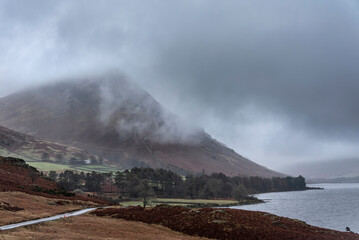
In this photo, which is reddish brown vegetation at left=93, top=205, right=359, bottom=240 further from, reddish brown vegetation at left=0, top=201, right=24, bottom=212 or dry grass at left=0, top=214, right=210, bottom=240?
reddish brown vegetation at left=0, top=201, right=24, bottom=212

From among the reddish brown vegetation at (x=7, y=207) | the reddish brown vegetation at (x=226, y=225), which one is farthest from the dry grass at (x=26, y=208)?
the reddish brown vegetation at (x=226, y=225)

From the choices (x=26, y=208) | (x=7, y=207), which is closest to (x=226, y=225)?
(x=7, y=207)

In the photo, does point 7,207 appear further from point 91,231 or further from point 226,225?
point 226,225

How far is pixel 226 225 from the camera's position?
39125 mm

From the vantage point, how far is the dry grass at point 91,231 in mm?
31734

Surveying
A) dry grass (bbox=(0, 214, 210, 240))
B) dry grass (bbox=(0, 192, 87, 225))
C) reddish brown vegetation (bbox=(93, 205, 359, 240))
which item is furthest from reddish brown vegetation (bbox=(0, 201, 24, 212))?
reddish brown vegetation (bbox=(93, 205, 359, 240))

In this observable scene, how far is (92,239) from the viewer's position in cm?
3130

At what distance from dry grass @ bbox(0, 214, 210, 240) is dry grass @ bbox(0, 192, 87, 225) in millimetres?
5249

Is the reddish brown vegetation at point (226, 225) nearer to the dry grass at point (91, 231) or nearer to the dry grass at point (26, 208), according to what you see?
the dry grass at point (91, 231)

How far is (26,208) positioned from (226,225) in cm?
3551

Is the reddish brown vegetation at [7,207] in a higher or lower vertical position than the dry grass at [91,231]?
higher

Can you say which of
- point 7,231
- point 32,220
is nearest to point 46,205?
point 32,220

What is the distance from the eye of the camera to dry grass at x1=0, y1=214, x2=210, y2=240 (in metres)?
31.7

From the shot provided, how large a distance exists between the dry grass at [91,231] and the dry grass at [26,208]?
525cm
